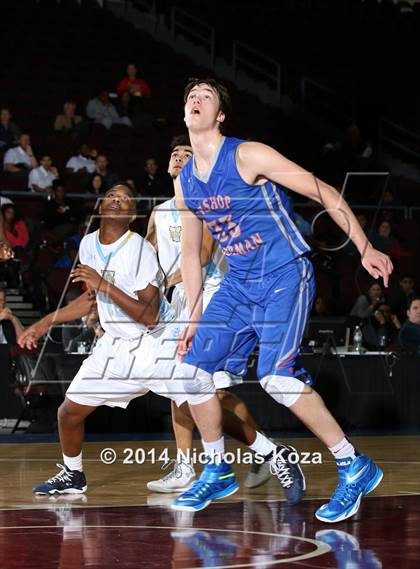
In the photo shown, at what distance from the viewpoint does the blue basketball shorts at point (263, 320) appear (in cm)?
562

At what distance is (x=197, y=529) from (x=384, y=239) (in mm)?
11151

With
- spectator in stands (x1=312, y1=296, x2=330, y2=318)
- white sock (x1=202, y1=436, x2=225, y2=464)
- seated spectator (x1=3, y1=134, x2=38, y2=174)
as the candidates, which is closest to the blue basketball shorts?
white sock (x1=202, y1=436, x2=225, y2=464)

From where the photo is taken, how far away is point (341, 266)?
15.7m

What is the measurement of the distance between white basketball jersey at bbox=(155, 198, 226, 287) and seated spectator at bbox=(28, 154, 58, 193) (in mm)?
8412

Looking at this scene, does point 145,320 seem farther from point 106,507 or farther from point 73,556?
point 73,556

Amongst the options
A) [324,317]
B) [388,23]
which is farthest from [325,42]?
[324,317]

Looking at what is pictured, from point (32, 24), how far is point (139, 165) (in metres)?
4.60

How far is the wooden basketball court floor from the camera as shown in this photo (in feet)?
14.7

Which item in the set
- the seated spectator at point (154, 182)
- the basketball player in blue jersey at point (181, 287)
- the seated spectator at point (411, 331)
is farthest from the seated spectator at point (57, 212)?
the basketball player in blue jersey at point (181, 287)

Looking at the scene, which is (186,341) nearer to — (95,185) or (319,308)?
(319,308)

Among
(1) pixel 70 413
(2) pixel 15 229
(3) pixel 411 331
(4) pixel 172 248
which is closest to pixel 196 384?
(1) pixel 70 413

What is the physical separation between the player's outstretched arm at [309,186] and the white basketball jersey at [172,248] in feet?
5.41

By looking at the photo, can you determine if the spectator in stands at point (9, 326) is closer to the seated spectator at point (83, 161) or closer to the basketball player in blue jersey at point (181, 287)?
the basketball player in blue jersey at point (181, 287)

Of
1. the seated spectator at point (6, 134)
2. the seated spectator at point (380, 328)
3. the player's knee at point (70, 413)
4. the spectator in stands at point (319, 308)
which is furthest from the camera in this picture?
the seated spectator at point (6, 134)
